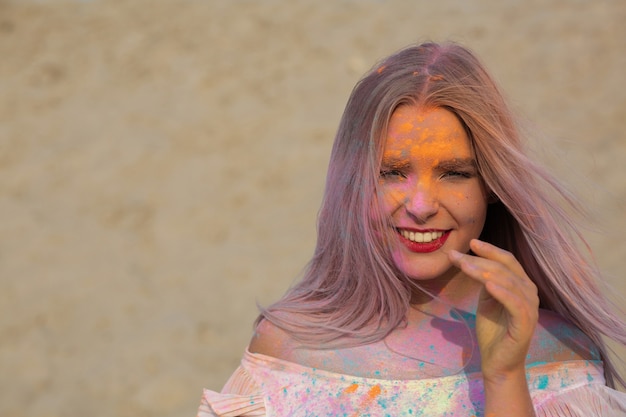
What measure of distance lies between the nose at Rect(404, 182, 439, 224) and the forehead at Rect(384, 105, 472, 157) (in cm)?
7

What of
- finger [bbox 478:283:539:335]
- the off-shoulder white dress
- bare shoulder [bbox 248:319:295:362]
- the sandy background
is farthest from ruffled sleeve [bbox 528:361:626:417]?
the sandy background

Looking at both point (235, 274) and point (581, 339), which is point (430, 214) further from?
point (235, 274)

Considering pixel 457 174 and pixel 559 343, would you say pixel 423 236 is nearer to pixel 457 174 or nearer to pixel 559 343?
pixel 457 174

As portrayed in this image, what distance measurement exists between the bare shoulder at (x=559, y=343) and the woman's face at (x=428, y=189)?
261 mm

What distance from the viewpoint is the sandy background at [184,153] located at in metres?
4.97

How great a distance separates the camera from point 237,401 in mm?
2064

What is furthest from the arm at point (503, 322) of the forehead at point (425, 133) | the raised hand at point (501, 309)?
the forehead at point (425, 133)

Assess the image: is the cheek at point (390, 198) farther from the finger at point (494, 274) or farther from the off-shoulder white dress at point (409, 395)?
the off-shoulder white dress at point (409, 395)

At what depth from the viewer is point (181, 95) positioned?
22.7 ft

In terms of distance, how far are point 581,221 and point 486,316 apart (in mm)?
513

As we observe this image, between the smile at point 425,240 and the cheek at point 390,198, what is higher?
the cheek at point 390,198

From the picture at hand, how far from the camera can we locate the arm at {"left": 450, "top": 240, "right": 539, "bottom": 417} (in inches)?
→ 67.7

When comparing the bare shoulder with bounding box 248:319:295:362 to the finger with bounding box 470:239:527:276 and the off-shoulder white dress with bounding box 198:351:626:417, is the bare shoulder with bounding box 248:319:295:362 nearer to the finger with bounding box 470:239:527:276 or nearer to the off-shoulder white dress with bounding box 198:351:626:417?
the off-shoulder white dress with bounding box 198:351:626:417

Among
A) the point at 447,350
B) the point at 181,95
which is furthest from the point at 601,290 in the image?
the point at 181,95
